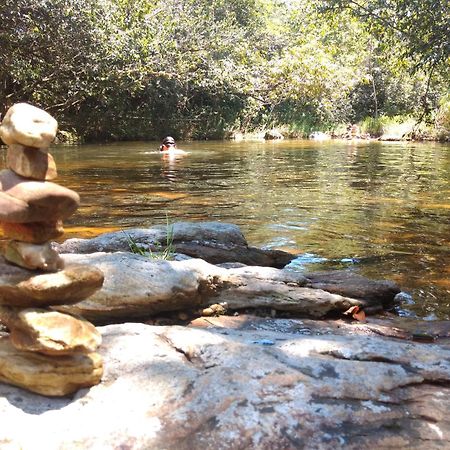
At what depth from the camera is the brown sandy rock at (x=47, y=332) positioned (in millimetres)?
1940

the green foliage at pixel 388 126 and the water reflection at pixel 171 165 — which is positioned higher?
the green foliage at pixel 388 126

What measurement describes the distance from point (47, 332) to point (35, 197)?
0.49 meters

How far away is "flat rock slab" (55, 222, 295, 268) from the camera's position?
15.4 feet

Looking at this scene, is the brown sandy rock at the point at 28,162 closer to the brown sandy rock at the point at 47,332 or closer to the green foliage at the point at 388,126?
the brown sandy rock at the point at 47,332

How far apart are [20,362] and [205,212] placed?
600 cm

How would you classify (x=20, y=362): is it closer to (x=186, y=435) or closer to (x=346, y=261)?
(x=186, y=435)

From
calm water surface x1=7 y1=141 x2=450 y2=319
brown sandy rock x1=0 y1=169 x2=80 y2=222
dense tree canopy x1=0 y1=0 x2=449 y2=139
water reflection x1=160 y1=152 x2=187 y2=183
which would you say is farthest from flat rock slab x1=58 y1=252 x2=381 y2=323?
water reflection x1=160 y1=152 x2=187 y2=183

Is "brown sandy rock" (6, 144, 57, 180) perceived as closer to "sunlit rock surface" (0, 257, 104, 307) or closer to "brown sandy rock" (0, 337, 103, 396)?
"sunlit rock surface" (0, 257, 104, 307)

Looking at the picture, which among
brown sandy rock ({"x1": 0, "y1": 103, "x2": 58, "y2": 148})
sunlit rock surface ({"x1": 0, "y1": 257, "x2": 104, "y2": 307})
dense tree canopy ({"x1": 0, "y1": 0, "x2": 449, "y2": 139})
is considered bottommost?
sunlit rock surface ({"x1": 0, "y1": 257, "x2": 104, "y2": 307})

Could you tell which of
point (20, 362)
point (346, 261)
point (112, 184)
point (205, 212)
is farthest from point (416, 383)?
point (112, 184)

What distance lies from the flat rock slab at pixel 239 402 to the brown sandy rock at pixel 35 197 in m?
0.66

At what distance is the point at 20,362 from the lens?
6.62 feet

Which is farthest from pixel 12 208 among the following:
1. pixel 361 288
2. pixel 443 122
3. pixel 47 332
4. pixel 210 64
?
pixel 443 122

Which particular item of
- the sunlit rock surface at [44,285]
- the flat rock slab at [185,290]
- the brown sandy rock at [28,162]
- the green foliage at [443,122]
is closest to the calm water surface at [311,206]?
the flat rock slab at [185,290]
